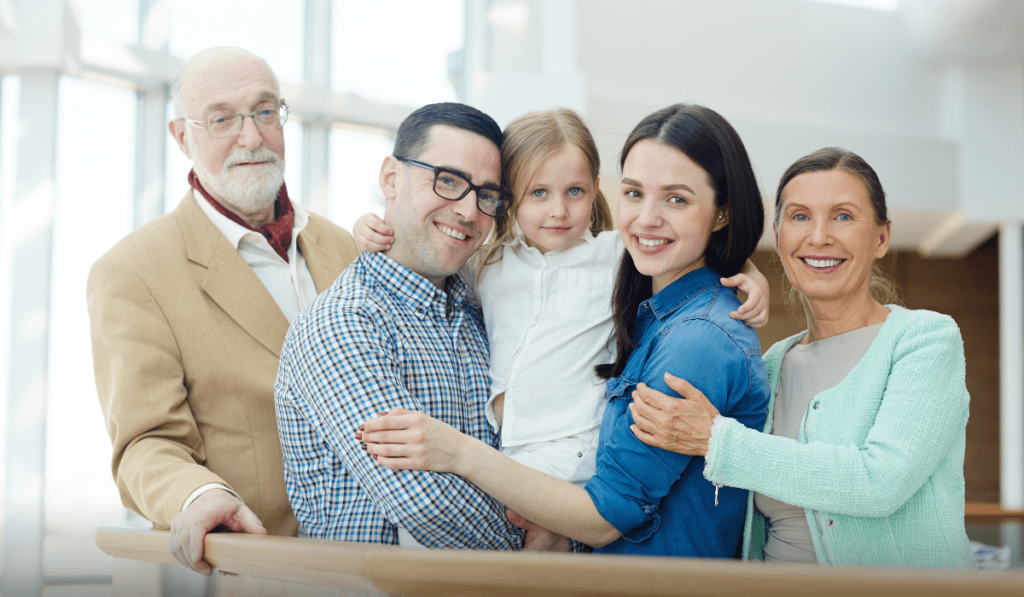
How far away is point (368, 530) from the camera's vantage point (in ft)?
5.19

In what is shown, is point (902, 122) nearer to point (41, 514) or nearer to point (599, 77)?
point (599, 77)

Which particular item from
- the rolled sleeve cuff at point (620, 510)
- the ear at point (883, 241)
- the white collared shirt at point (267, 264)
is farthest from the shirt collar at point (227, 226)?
the ear at point (883, 241)

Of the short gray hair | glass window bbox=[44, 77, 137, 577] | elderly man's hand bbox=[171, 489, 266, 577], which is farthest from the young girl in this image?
glass window bbox=[44, 77, 137, 577]

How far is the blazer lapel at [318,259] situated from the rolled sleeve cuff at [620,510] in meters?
1.16

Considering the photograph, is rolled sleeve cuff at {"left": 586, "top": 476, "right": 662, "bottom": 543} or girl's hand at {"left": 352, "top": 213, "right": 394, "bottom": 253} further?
girl's hand at {"left": 352, "top": 213, "right": 394, "bottom": 253}

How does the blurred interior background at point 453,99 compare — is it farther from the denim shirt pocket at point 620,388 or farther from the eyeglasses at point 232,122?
the denim shirt pocket at point 620,388

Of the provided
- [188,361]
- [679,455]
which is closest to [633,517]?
[679,455]

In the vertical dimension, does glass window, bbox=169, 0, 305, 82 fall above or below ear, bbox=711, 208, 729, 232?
above

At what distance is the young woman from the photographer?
145 cm

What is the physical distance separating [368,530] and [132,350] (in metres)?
0.77

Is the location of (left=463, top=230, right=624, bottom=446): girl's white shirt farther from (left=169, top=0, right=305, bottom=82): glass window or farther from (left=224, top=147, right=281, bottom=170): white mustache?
(left=169, top=0, right=305, bottom=82): glass window

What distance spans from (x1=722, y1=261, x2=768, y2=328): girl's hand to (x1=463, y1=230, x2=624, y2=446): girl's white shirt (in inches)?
12.3

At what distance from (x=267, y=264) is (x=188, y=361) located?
0.41 m

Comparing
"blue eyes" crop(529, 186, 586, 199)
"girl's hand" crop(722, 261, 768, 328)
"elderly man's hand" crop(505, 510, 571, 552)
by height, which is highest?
"blue eyes" crop(529, 186, 586, 199)
